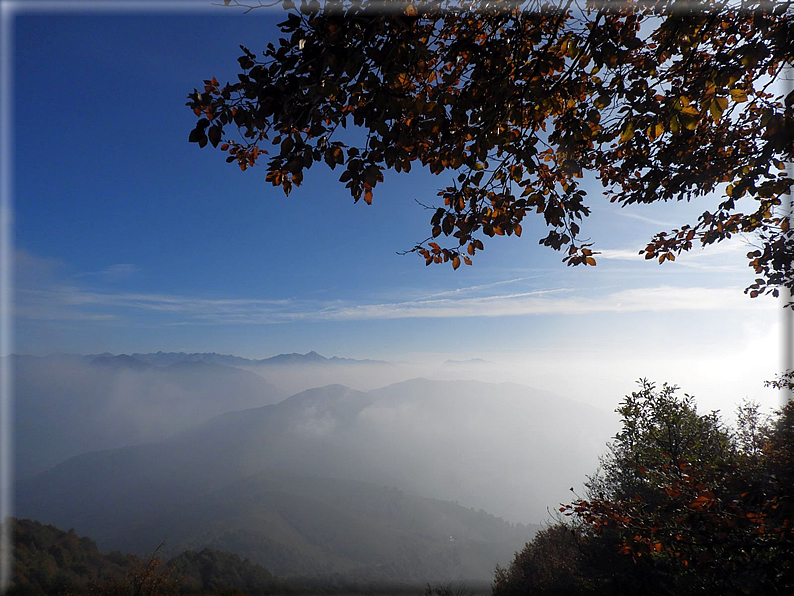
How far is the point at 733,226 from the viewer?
3930 millimetres

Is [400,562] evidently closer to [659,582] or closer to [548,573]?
[548,573]

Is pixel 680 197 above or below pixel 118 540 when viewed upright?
above

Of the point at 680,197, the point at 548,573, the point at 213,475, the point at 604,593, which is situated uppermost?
the point at 680,197

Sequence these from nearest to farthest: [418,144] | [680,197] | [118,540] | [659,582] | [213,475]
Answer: [418,144], [680,197], [659,582], [118,540], [213,475]

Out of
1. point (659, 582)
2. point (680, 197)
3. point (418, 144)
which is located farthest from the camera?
point (659, 582)

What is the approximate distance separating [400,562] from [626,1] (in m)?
113

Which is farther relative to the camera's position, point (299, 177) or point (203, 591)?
point (203, 591)

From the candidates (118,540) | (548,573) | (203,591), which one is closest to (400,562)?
(118,540)

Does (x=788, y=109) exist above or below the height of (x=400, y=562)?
above

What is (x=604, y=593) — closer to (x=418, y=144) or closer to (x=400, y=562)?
(x=418, y=144)

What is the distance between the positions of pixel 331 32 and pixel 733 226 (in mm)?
4930

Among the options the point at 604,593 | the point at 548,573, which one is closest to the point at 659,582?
the point at 604,593

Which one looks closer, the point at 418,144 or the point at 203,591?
the point at 418,144

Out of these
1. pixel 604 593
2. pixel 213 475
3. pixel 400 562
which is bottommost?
pixel 213 475
